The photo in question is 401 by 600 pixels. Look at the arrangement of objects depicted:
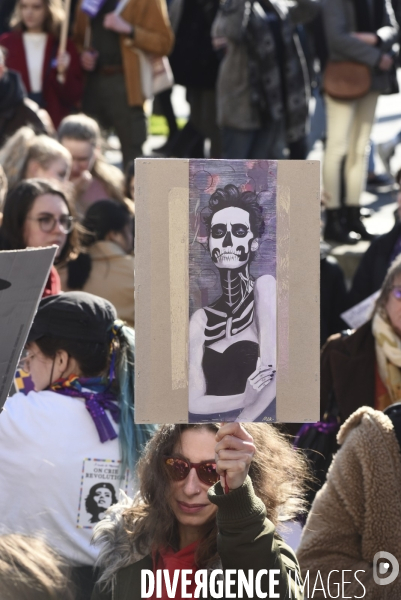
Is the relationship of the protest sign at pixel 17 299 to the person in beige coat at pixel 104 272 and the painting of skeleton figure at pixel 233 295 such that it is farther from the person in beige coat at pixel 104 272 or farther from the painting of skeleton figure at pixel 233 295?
the person in beige coat at pixel 104 272

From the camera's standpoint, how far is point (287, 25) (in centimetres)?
668

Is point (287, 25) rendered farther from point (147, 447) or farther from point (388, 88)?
point (147, 447)

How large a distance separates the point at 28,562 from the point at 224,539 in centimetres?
65

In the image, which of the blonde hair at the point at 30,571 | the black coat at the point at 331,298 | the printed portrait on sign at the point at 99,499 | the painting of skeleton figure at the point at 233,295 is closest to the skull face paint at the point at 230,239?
the painting of skeleton figure at the point at 233,295

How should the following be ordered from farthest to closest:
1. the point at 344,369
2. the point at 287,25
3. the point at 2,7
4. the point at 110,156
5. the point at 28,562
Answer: the point at 110,156 < the point at 2,7 < the point at 287,25 < the point at 344,369 < the point at 28,562

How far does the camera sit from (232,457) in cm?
237

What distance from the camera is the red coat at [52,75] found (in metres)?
7.32

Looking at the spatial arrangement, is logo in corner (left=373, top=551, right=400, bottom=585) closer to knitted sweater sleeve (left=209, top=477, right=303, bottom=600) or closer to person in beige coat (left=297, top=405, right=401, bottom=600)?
person in beige coat (left=297, top=405, right=401, bottom=600)

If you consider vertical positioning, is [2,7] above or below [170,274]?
above

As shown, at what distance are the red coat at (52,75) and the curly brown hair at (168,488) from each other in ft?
16.7

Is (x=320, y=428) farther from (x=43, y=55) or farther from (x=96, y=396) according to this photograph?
(x=43, y=55)

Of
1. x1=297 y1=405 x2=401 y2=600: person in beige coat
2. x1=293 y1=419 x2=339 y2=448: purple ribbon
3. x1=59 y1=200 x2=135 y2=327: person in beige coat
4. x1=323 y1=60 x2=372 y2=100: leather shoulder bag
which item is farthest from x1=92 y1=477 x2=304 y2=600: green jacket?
x1=323 y1=60 x2=372 y2=100: leather shoulder bag

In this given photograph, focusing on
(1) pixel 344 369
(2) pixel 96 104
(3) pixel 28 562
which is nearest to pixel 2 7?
(2) pixel 96 104

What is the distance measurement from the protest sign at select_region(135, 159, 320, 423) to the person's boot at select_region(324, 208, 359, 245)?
4.51m
